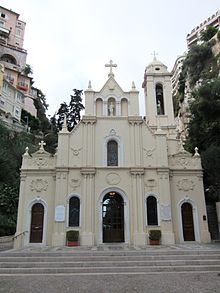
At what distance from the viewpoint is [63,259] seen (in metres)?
11.3

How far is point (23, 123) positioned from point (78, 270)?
48.7m

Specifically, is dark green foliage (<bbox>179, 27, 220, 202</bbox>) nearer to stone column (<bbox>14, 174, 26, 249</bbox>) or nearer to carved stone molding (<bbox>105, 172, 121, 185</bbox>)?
carved stone molding (<bbox>105, 172, 121, 185</bbox>)

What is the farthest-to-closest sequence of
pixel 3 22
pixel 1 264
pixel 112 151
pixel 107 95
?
pixel 3 22 < pixel 107 95 < pixel 112 151 < pixel 1 264

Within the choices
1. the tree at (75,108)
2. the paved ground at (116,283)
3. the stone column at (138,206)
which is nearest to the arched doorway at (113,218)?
the stone column at (138,206)

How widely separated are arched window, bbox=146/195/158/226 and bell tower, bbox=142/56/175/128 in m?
9.02

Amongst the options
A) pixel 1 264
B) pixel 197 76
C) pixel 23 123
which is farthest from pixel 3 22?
pixel 1 264

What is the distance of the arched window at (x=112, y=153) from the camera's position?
781 inches

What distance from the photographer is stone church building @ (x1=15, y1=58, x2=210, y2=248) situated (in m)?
18.0

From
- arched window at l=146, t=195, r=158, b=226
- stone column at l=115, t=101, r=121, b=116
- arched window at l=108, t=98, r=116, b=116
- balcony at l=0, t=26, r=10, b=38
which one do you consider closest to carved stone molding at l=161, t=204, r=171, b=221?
arched window at l=146, t=195, r=158, b=226

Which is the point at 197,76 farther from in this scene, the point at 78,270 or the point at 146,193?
the point at 78,270

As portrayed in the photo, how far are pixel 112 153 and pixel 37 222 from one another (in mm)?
7419

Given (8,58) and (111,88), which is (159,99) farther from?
(8,58)

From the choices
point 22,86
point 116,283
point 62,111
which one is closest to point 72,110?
point 62,111

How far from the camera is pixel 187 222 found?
18719 mm
